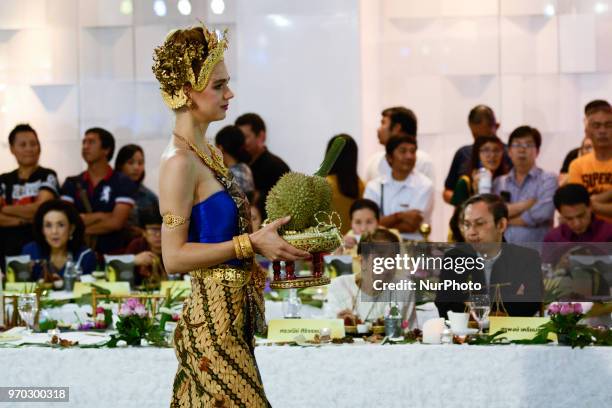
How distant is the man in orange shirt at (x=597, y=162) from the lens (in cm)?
655

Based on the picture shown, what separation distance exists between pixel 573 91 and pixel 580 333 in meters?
5.27

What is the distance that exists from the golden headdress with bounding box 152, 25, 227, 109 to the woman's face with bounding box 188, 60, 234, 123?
13mm

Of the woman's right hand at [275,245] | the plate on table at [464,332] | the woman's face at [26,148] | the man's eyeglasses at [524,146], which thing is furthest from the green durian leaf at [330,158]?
the woman's face at [26,148]

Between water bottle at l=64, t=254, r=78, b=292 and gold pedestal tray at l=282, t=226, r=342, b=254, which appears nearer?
gold pedestal tray at l=282, t=226, r=342, b=254

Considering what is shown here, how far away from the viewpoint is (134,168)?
300 inches

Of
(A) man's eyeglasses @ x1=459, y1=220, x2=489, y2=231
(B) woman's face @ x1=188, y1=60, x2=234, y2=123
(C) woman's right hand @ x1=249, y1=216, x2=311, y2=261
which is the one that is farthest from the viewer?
(A) man's eyeglasses @ x1=459, y1=220, x2=489, y2=231

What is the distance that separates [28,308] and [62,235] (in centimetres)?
189

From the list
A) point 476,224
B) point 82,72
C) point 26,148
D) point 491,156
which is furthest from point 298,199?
point 82,72

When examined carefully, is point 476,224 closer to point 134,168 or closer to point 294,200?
point 294,200

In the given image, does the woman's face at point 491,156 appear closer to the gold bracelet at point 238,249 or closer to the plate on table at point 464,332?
the plate on table at point 464,332

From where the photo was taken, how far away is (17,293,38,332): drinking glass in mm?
4195

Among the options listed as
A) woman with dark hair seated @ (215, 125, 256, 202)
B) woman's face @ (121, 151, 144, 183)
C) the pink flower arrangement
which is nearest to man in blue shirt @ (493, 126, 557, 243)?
woman with dark hair seated @ (215, 125, 256, 202)

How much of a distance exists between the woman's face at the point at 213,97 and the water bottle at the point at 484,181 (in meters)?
4.25

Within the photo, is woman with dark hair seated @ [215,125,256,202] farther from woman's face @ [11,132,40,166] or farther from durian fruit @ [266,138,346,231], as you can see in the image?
durian fruit @ [266,138,346,231]
